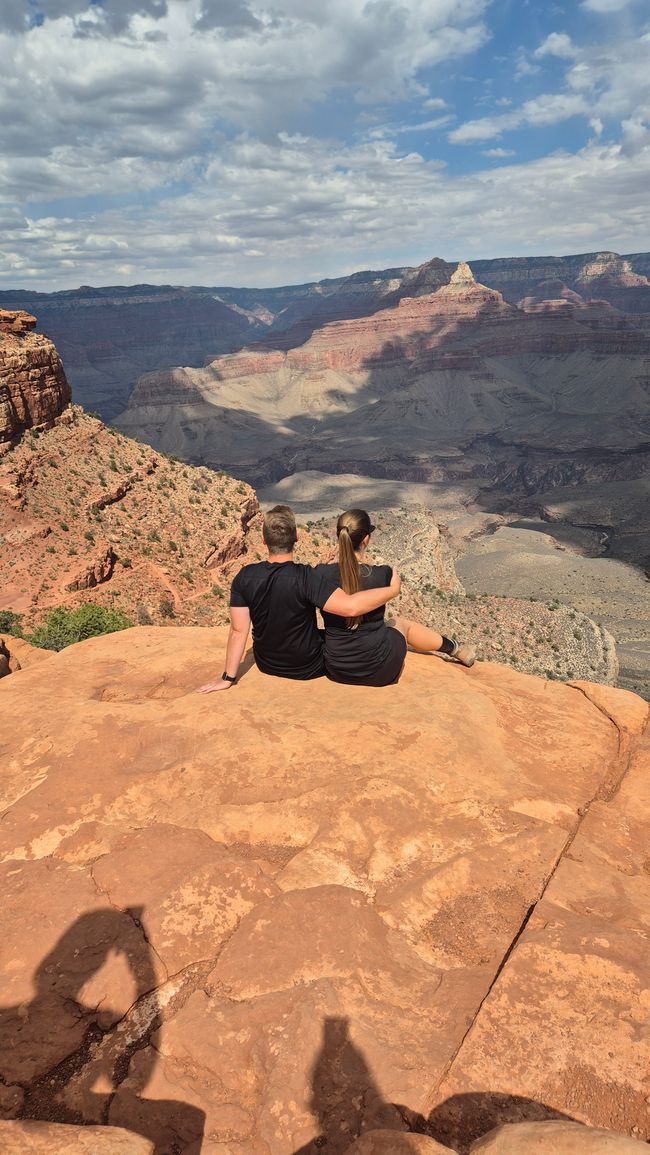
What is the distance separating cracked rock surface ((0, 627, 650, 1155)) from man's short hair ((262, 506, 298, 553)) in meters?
1.86

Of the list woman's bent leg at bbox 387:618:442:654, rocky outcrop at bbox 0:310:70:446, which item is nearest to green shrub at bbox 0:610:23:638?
rocky outcrop at bbox 0:310:70:446

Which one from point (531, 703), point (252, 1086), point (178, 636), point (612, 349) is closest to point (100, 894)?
point (252, 1086)

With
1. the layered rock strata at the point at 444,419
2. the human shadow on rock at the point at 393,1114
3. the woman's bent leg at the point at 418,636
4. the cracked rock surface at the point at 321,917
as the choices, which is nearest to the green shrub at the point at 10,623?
the cracked rock surface at the point at 321,917

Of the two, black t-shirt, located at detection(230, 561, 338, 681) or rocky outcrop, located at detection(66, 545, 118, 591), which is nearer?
black t-shirt, located at detection(230, 561, 338, 681)

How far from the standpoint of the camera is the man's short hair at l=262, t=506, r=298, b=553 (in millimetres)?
7449

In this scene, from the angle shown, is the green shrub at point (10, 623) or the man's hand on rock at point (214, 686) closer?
the man's hand on rock at point (214, 686)

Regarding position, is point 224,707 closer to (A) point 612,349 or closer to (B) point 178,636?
(B) point 178,636

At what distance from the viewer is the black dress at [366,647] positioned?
7.89 meters

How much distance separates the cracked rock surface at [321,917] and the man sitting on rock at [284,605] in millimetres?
598

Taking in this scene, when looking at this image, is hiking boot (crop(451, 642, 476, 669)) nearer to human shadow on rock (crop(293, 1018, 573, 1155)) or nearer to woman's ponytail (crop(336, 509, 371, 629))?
woman's ponytail (crop(336, 509, 371, 629))

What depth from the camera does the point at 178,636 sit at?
10.8 metres

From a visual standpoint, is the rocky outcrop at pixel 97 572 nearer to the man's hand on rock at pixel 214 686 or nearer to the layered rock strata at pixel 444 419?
the man's hand on rock at pixel 214 686

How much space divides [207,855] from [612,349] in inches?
8181

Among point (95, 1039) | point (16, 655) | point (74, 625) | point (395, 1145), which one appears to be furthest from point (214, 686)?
point (74, 625)
